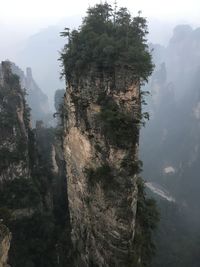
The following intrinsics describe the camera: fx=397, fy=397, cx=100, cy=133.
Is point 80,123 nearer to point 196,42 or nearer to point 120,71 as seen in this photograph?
point 120,71

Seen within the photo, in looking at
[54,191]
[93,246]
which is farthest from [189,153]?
[93,246]

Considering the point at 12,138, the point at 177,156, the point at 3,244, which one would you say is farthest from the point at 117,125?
→ the point at 177,156

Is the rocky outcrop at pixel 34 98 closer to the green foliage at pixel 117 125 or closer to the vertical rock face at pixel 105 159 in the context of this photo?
the vertical rock face at pixel 105 159

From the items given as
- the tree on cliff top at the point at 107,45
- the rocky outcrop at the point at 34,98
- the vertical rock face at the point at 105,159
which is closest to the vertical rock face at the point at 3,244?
the vertical rock face at the point at 105,159

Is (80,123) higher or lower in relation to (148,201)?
higher

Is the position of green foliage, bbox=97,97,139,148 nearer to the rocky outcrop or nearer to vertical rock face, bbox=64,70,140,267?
vertical rock face, bbox=64,70,140,267

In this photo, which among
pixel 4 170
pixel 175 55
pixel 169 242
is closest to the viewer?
pixel 4 170
